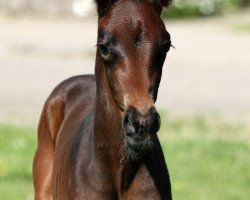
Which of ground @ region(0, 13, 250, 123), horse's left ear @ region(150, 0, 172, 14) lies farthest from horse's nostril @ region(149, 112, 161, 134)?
ground @ region(0, 13, 250, 123)

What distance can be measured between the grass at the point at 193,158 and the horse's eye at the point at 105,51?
424 cm

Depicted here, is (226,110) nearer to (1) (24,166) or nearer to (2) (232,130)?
(2) (232,130)

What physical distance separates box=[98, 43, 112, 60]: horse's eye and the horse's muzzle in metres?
0.37

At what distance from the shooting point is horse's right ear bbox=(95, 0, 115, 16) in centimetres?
479

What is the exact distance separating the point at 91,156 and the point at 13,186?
413cm

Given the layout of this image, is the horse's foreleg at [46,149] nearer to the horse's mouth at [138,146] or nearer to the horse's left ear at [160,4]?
the horse's mouth at [138,146]

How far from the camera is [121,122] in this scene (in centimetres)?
480

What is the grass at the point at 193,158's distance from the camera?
905 centimetres

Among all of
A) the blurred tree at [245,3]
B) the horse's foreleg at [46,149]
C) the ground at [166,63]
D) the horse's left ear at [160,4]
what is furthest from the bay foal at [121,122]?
the blurred tree at [245,3]

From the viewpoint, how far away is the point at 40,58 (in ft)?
62.2

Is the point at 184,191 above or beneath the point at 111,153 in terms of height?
beneath

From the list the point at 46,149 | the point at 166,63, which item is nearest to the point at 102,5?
the point at 46,149

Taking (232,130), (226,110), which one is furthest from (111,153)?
(226,110)

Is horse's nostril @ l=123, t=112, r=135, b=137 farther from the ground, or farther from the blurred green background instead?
the ground
